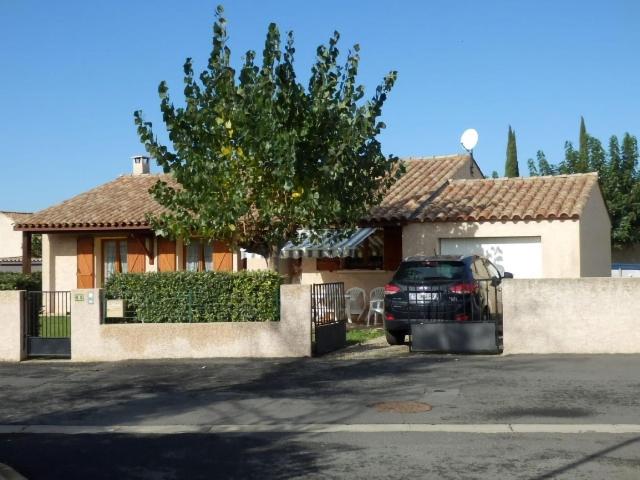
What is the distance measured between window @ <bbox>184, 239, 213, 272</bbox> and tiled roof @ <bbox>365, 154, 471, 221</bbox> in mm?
5453

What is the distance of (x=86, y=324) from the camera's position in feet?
50.3

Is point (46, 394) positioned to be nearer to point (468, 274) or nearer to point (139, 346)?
point (139, 346)

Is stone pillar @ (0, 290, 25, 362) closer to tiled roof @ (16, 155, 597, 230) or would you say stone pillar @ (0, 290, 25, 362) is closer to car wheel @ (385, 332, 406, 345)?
tiled roof @ (16, 155, 597, 230)

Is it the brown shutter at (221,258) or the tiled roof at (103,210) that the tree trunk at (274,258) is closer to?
the tiled roof at (103,210)

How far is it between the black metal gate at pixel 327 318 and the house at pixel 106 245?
7.48 metres

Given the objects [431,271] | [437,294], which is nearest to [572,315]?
[437,294]

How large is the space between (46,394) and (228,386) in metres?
2.63

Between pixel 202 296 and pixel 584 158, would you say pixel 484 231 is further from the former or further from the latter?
pixel 584 158

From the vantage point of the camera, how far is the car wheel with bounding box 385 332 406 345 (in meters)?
15.5

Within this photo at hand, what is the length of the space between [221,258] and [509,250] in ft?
27.1

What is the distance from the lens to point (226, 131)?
15.6 metres

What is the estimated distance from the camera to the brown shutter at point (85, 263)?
24438 millimetres

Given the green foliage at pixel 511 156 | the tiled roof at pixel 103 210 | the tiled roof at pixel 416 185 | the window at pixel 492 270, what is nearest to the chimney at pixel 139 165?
the tiled roof at pixel 103 210

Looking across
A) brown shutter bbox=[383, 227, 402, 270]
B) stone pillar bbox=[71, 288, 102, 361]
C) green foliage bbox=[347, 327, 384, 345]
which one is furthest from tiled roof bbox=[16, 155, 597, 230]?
stone pillar bbox=[71, 288, 102, 361]
